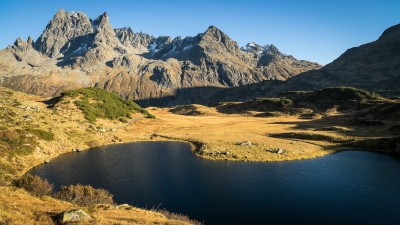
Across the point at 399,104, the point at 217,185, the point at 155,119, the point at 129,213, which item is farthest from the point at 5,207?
the point at 399,104

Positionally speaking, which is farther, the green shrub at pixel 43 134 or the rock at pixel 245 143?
the rock at pixel 245 143

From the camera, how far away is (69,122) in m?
97.0

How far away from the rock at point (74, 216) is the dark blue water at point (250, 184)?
15.0 metres

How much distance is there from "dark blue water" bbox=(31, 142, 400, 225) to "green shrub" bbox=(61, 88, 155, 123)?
47765 millimetres

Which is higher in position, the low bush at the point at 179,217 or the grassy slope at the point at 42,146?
the grassy slope at the point at 42,146

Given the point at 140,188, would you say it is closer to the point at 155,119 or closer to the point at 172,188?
the point at 172,188

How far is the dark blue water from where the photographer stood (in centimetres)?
3831

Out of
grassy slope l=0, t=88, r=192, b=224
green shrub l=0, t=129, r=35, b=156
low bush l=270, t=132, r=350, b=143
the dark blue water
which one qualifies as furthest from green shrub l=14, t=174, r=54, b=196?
low bush l=270, t=132, r=350, b=143

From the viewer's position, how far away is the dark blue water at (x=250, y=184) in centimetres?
3831

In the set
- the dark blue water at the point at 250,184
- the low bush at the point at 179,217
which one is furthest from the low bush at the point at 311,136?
the low bush at the point at 179,217

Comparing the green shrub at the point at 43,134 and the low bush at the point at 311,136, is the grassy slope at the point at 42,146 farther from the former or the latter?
the low bush at the point at 311,136

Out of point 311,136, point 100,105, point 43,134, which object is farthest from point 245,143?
point 100,105

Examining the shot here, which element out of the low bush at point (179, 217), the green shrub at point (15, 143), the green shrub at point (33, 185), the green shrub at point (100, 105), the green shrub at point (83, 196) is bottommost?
the low bush at point (179, 217)

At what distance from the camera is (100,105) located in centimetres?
13188
